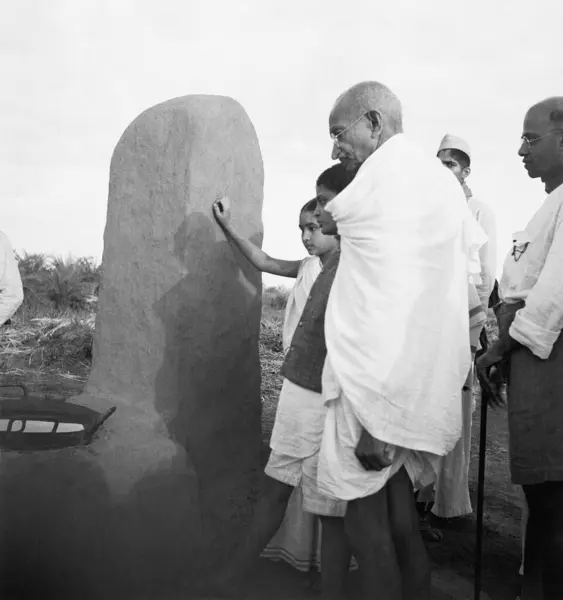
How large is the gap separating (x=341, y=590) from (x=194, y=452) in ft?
3.20

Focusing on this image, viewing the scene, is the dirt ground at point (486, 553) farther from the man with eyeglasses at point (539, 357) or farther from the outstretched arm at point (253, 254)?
the outstretched arm at point (253, 254)

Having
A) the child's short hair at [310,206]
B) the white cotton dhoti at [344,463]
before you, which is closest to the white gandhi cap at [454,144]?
the child's short hair at [310,206]

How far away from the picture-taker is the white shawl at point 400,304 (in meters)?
2.00

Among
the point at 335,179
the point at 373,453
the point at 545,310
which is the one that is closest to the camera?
the point at 373,453

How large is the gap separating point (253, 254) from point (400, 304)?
1261 mm

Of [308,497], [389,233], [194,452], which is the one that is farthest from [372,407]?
[194,452]

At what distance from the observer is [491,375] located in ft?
8.47

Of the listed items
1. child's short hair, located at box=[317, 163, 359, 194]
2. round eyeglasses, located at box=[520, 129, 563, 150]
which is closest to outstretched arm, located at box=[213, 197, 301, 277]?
child's short hair, located at box=[317, 163, 359, 194]

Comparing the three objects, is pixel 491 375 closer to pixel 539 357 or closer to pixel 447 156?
pixel 539 357

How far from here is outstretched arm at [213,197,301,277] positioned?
3.12 metres

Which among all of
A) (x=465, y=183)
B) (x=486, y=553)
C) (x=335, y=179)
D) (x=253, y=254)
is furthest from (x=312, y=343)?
(x=465, y=183)

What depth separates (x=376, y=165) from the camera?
2047mm

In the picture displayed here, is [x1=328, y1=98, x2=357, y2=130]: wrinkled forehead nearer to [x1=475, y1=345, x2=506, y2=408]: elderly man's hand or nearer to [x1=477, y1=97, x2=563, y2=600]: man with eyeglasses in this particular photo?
[x1=477, y1=97, x2=563, y2=600]: man with eyeglasses

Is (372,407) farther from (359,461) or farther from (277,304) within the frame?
(277,304)
